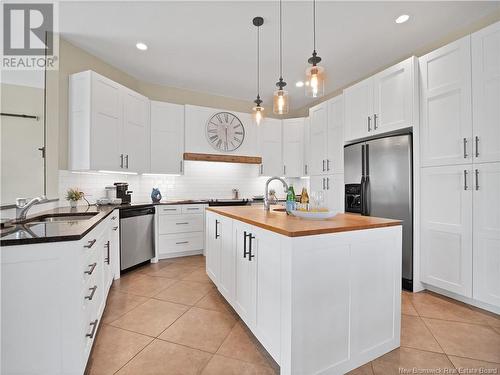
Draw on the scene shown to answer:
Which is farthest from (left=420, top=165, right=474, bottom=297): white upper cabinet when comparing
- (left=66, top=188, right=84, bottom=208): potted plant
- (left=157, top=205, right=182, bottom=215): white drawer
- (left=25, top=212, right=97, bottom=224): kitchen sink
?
(left=66, top=188, right=84, bottom=208): potted plant

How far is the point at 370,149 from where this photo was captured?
Result: 2957mm

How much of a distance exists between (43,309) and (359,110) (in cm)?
362

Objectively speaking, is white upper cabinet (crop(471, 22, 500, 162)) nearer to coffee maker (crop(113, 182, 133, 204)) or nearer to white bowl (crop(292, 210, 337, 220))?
white bowl (crop(292, 210, 337, 220))

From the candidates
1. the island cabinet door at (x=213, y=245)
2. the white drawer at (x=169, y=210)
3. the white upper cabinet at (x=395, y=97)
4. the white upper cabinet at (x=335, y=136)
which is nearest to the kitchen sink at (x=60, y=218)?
the island cabinet door at (x=213, y=245)

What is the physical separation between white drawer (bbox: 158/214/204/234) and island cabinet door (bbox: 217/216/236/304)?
5.32ft

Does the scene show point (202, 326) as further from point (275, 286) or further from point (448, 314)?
point (448, 314)

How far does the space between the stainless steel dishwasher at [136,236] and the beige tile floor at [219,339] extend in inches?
24.6

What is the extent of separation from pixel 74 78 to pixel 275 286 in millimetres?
3369

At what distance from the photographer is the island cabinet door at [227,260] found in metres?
2.06

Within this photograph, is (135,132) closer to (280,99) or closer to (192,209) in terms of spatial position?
(192,209)

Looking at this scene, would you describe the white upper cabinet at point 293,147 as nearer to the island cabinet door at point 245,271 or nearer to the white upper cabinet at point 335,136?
the white upper cabinet at point 335,136

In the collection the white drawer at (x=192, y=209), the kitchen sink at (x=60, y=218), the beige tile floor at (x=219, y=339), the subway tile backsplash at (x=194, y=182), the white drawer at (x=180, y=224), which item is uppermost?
the subway tile backsplash at (x=194, y=182)

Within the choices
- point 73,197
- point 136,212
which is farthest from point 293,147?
point 73,197

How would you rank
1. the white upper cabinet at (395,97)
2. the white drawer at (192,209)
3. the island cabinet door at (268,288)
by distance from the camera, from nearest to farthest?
the island cabinet door at (268,288) → the white upper cabinet at (395,97) → the white drawer at (192,209)
